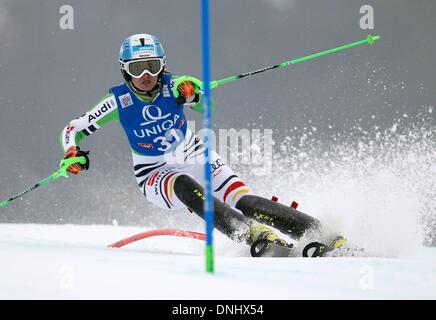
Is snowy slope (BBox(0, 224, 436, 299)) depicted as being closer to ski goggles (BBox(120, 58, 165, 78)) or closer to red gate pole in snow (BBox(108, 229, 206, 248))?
red gate pole in snow (BBox(108, 229, 206, 248))

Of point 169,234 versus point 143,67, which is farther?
point 169,234

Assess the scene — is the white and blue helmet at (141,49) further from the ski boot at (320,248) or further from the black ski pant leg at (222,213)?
the ski boot at (320,248)

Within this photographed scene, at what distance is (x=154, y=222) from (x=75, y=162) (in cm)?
275

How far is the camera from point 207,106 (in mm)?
2299

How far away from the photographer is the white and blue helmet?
433 cm

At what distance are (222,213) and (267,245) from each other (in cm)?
42

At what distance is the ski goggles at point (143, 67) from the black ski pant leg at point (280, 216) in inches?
45.0

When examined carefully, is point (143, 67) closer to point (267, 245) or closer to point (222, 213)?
point (222, 213)

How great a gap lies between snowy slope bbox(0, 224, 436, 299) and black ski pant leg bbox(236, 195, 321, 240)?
0.64 meters

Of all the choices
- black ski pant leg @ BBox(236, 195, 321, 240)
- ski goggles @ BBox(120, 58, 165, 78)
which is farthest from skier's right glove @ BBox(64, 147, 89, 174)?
black ski pant leg @ BBox(236, 195, 321, 240)

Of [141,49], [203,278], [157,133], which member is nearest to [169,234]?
[157,133]

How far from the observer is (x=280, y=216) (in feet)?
12.7

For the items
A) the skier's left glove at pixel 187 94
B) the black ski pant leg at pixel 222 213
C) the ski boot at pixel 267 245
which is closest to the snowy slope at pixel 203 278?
the ski boot at pixel 267 245

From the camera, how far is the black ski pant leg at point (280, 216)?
3.74m
